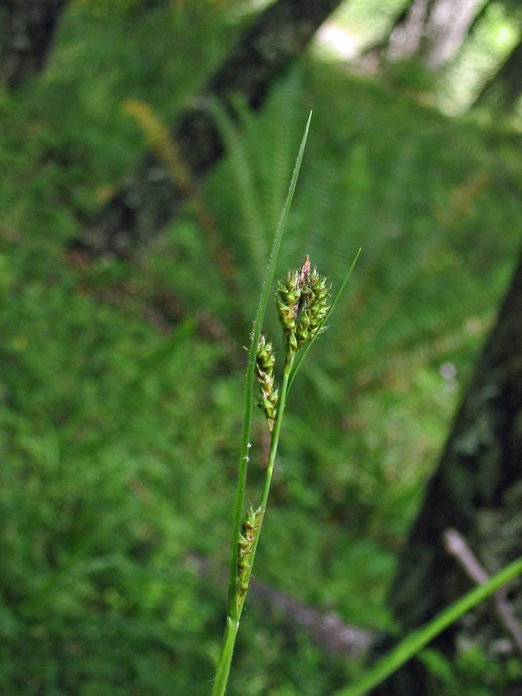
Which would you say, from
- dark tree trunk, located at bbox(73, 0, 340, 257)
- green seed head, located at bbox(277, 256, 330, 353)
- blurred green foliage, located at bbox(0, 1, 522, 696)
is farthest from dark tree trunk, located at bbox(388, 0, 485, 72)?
green seed head, located at bbox(277, 256, 330, 353)

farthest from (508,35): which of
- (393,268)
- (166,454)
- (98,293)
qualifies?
(166,454)

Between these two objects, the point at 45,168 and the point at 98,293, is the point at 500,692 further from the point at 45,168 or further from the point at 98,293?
the point at 45,168

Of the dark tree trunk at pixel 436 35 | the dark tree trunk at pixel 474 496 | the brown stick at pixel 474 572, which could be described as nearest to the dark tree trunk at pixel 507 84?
the dark tree trunk at pixel 436 35

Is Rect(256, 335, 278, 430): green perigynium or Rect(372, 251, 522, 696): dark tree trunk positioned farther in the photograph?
Rect(372, 251, 522, 696): dark tree trunk

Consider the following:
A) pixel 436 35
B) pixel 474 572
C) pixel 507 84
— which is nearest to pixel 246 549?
pixel 474 572

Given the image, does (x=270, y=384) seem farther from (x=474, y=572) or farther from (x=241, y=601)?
(x=474, y=572)

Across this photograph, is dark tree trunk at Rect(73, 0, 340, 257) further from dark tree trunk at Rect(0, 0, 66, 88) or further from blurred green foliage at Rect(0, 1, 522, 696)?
dark tree trunk at Rect(0, 0, 66, 88)

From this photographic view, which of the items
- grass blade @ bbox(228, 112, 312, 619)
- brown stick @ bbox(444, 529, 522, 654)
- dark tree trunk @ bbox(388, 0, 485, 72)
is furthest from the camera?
dark tree trunk @ bbox(388, 0, 485, 72)

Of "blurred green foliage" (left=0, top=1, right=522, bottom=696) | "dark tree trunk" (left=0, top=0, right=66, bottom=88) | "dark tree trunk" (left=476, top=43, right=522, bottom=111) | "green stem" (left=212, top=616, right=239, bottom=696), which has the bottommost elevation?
"green stem" (left=212, top=616, right=239, bottom=696)
